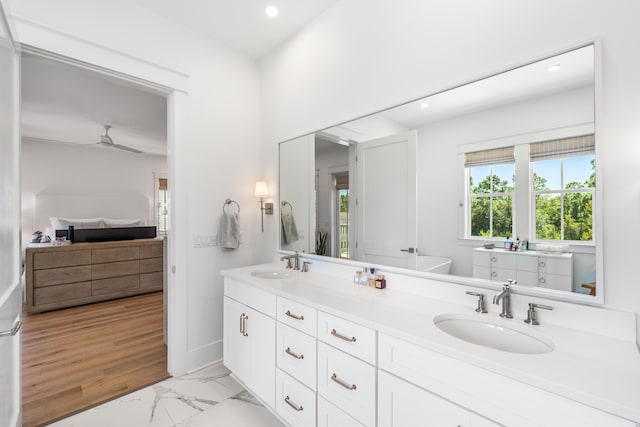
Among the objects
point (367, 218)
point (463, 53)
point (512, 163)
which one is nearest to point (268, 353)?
point (367, 218)

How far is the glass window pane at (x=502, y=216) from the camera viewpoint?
1.41 m

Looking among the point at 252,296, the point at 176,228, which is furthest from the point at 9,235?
the point at 252,296

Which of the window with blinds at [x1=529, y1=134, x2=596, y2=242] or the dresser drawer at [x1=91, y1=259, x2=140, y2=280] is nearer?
the window with blinds at [x1=529, y1=134, x2=596, y2=242]

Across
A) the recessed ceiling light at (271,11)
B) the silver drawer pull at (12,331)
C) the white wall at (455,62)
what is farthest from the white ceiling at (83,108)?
the silver drawer pull at (12,331)

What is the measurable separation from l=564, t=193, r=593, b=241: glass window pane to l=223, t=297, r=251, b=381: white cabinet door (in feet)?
6.30

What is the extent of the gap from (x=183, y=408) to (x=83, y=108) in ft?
13.4

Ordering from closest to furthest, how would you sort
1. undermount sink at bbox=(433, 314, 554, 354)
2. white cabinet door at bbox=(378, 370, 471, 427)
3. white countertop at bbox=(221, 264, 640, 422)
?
1. white countertop at bbox=(221, 264, 640, 422)
2. white cabinet door at bbox=(378, 370, 471, 427)
3. undermount sink at bbox=(433, 314, 554, 354)

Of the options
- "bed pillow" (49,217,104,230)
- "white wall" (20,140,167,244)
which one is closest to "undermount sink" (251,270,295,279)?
"bed pillow" (49,217,104,230)

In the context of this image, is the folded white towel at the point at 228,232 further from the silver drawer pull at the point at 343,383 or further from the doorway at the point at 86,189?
the silver drawer pull at the point at 343,383

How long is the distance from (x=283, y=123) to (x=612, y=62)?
2190 mm

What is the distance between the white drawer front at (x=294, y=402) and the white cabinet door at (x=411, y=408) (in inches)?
19.0

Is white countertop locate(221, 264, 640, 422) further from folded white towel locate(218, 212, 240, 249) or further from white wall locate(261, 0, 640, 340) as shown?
folded white towel locate(218, 212, 240, 249)

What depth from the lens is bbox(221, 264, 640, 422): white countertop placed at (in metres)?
0.78

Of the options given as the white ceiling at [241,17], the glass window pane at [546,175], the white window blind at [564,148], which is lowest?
the glass window pane at [546,175]
